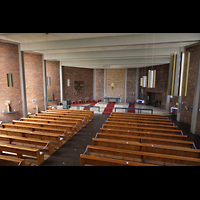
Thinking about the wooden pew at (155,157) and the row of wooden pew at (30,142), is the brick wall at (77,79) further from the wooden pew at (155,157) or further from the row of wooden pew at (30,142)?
the wooden pew at (155,157)

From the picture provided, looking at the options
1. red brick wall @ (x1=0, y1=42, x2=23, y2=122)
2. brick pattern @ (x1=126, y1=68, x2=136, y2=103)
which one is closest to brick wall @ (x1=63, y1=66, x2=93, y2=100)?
brick pattern @ (x1=126, y1=68, x2=136, y2=103)

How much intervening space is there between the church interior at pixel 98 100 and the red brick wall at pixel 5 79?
59mm

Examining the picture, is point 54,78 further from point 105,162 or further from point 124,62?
point 105,162

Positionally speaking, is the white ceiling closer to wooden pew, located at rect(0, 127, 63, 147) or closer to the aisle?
wooden pew, located at rect(0, 127, 63, 147)

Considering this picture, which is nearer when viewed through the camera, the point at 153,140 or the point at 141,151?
the point at 141,151

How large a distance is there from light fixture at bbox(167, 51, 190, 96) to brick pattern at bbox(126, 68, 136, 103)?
15.5 metres

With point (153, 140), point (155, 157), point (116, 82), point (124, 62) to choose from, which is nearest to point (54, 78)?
point (124, 62)

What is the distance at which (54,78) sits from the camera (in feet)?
49.8

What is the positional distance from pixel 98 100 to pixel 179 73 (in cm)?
1678

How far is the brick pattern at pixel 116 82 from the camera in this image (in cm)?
1938

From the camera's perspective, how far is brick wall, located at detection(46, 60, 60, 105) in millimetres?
14780
